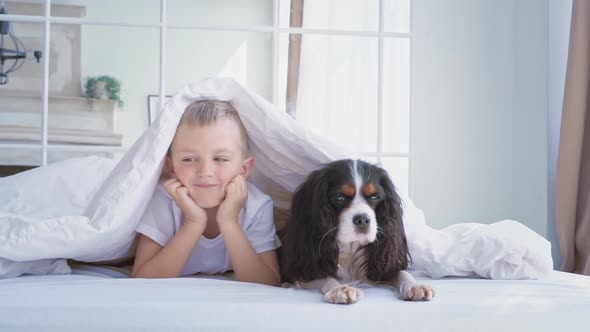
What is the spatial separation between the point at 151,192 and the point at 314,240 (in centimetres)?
45

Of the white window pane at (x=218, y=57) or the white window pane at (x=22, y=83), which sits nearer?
the white window pane at (x=22, y=83)

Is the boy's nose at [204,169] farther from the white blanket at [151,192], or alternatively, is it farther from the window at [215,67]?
the window at [215,67]

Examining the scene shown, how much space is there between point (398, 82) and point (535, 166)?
2.88ft

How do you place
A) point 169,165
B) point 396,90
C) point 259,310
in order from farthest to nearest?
point 396,90 → point 169,165 → point 259,310

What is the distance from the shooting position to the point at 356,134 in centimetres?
364

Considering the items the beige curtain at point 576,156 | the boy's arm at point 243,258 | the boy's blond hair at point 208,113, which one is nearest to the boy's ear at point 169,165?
the boy's blond hair at point 208,113

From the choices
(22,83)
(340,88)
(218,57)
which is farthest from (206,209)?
(218,57)

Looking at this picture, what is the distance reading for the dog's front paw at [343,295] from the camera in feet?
3.70

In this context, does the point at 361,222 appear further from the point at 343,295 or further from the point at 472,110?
the point at 472,110

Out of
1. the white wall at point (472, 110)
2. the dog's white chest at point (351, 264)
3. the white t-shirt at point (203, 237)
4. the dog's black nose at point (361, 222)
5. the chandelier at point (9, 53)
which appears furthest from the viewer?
the chandelier at point (9, 53)

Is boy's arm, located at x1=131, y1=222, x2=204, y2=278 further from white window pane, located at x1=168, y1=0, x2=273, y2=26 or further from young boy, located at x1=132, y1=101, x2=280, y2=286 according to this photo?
white window pane, located at x1=168, y1=0, x2=273, y2=26

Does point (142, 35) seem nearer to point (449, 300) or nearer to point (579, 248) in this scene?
point (579, 248)

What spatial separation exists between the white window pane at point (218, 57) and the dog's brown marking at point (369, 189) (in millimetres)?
3419

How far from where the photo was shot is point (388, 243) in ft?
4.52
